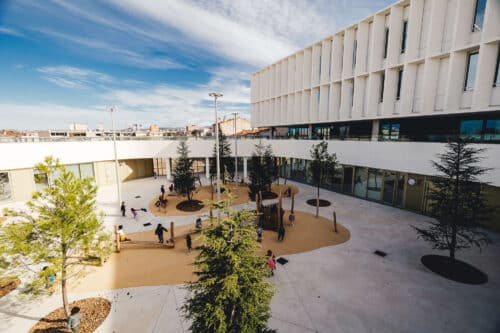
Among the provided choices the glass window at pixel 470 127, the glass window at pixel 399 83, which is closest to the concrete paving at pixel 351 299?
the glass window at pixel 470 127

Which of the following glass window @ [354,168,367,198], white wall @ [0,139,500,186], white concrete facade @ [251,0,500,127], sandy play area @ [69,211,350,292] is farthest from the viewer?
glass window @ [354,168,367,198]

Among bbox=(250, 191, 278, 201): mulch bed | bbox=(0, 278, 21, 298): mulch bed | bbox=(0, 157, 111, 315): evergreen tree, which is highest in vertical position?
bbox=(0, 157, 111, 315): evergreen tree

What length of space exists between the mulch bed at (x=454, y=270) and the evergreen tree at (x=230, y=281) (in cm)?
1010

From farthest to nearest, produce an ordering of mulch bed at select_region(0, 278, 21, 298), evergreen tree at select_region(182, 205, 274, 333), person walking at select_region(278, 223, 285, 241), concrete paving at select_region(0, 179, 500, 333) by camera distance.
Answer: person walking at select_region(278, 223, 285, 241) → mulch bed at select_region(0, 278, 21, 298) → concrete paving at select_region(0, 179, 500, 333) → evergreen tree at select_region(182, 205, 274, 333)

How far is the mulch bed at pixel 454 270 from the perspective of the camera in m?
9.90

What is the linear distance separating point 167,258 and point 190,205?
27.8ft

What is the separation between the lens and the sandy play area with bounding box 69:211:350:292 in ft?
32.9

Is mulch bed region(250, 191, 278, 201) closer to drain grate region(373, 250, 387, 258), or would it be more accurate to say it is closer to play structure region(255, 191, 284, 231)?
play structure region(255, 191, 284, 231)

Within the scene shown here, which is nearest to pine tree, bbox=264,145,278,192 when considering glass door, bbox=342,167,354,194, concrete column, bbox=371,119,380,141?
glass door, bbox=342,167,354,194

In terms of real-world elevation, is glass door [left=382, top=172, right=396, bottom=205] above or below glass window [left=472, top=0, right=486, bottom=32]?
below

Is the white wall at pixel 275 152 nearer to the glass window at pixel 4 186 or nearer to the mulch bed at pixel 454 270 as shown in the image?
the glass window at pixel 4 186

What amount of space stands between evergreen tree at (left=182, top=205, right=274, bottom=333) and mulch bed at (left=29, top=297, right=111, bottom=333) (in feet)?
16.0

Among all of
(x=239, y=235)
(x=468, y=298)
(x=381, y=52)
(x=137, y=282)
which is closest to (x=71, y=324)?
(x=137, y=282)

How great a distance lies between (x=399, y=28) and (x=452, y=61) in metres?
5.86
